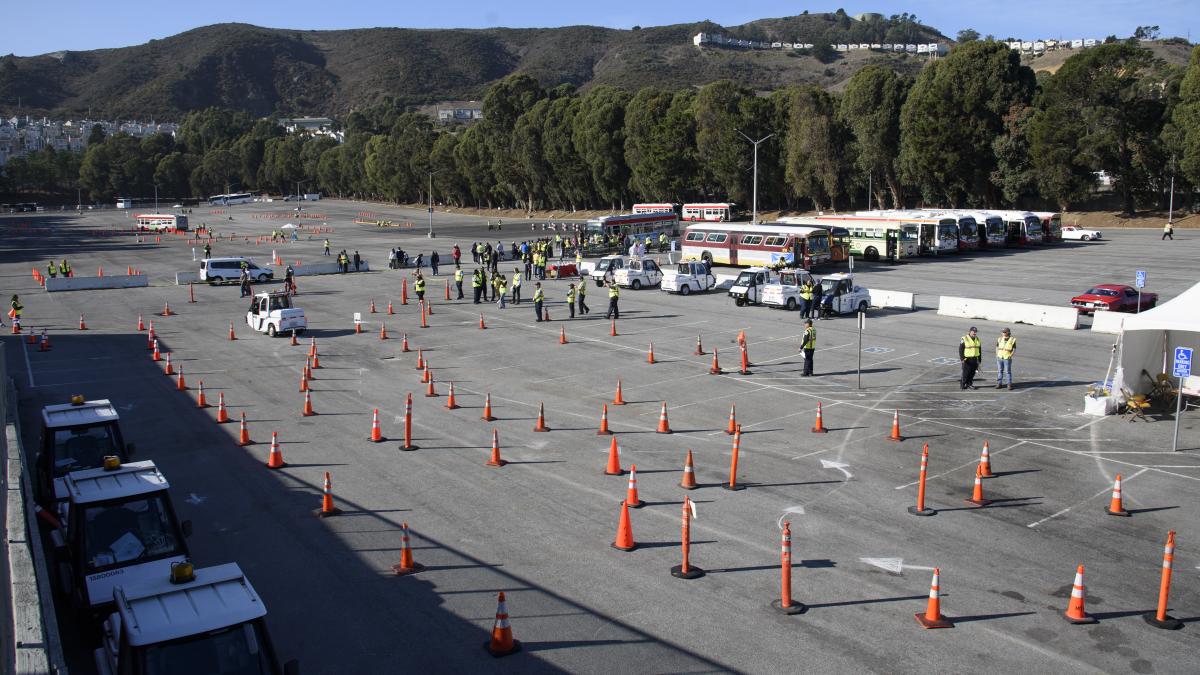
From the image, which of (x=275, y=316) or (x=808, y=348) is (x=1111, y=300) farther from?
(x=275, y=316)

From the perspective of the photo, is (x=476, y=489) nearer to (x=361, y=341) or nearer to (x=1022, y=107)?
(x=361, y=341)

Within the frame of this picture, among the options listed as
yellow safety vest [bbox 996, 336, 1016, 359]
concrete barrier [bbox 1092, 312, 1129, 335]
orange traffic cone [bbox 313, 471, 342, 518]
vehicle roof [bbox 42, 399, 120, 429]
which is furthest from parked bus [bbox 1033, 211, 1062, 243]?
vehicle roof [bbox 42, 399, 120, 429]

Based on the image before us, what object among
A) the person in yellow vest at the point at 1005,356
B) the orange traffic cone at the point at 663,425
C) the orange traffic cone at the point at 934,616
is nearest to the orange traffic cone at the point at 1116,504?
the orange traffic cone at the point at 934,616

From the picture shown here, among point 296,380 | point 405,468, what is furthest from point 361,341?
point 405,468

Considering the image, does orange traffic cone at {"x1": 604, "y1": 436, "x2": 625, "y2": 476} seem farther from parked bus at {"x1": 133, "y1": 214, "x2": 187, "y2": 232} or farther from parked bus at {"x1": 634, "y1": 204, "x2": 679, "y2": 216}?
parked bus at {"x1": 133, "y1": 214, "x2": 187, "y2": 232}

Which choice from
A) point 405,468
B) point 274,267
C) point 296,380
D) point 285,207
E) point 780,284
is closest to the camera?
point 405,468

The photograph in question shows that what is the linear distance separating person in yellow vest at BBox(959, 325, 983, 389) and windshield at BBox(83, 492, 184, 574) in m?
19.1

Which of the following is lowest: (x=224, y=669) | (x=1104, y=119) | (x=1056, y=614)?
(x=1056, y=614)

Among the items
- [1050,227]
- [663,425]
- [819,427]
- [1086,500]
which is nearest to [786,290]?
[819,427]

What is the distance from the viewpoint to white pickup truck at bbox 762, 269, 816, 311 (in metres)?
38.9

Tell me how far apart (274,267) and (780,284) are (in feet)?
124

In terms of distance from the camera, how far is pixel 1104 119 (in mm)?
76000

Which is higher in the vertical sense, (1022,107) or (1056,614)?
(1022,107)

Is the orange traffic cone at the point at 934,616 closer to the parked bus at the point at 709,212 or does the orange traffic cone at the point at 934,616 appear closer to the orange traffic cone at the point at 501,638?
the orange traffic cone at the point at 501,638
